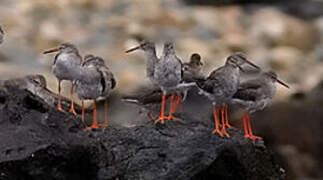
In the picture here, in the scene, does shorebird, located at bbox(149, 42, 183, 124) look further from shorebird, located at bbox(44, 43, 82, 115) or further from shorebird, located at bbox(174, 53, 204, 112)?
shorebird, located at bbox(44, 43, 82, 115)

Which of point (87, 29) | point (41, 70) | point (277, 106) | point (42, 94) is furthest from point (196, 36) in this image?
point (42, 94)

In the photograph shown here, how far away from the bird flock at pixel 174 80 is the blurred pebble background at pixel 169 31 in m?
14.0

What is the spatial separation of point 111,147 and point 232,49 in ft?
65.1

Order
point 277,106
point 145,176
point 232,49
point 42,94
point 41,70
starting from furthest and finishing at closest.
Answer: point 232,49
point 41,70
point 277,106
point 42,94
point 145,176

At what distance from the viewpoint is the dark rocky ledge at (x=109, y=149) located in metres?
7.82

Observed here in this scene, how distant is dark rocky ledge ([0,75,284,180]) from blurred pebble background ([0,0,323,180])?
14793 mm

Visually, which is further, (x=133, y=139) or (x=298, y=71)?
(x=298, y=71)

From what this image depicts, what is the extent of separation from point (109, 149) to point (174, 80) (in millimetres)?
1134

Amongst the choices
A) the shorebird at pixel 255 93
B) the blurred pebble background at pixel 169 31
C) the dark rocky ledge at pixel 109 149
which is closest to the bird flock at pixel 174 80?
the shorebird at pixel 255 93

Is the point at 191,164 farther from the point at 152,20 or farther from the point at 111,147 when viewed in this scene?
the point at 152,20

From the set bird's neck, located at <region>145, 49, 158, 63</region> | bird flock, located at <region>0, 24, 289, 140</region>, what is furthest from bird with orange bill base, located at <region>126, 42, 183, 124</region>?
bird's neck, located at <region>145, 49, 158, 63</region>

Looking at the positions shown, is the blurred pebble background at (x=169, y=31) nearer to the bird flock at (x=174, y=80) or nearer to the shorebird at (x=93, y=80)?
the bird flock at (x=174, y=80)

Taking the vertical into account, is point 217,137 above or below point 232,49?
above

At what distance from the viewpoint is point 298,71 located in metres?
26.4
